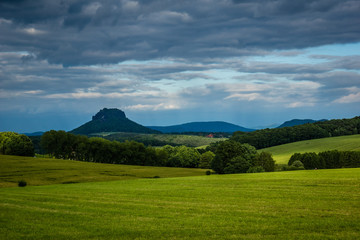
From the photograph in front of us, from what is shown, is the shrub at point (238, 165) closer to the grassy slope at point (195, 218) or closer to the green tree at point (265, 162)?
the green tree at point (265, 162)

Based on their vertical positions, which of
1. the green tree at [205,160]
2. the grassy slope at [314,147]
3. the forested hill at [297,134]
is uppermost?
the forested hill at [297,134]

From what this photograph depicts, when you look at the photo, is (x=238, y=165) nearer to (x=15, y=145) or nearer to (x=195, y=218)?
(x=195, y=218)

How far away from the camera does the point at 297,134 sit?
7421 inches

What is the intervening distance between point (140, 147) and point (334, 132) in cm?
11747

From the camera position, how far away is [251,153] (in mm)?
104125

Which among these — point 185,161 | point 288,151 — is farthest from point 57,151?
point 288,151

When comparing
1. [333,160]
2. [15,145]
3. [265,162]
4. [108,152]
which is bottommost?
[333,160]

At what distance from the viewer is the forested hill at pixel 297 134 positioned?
18662 centimetres

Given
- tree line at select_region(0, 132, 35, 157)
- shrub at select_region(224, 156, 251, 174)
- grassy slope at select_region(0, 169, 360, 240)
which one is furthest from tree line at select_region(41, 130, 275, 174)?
grassy slope at select_region(0, 169, 360, 240)

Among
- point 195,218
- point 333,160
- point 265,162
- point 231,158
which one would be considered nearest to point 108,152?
point 231,158

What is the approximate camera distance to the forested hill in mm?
186625

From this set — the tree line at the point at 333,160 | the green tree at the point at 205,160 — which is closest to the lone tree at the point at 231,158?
the tree line at the point at 333,160

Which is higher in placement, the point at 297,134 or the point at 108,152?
the point at 297,134

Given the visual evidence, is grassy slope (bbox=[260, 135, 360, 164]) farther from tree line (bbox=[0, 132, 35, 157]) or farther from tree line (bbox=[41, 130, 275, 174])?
tree line (bbox=[0, 132, 35, 157])
